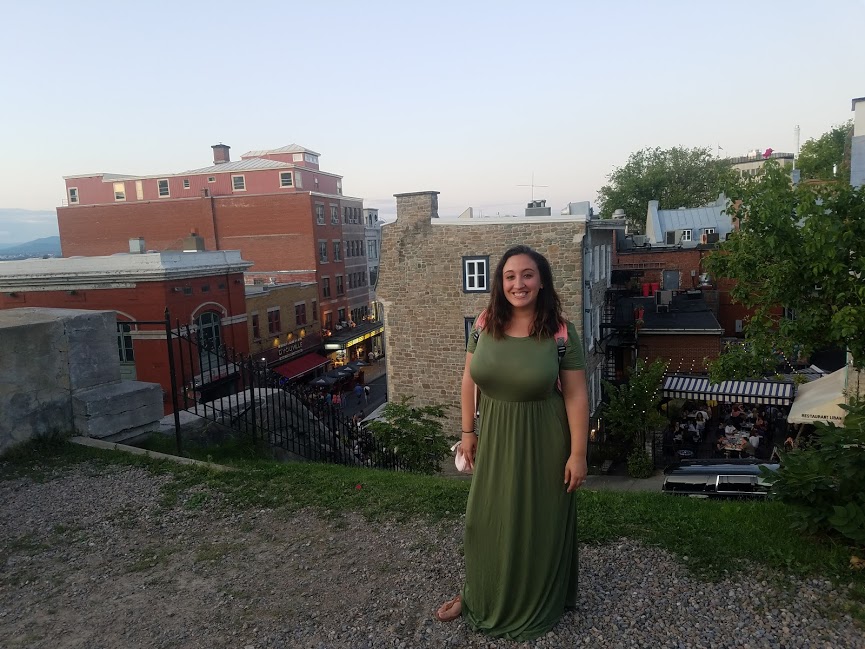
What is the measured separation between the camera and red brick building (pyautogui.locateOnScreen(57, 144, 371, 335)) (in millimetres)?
40375

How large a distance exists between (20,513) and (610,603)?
6.09 meters

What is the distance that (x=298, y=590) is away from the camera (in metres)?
4.90

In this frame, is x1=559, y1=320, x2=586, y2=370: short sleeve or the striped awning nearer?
x1=559, y1=320, x2=586, y2=370: short sleeve

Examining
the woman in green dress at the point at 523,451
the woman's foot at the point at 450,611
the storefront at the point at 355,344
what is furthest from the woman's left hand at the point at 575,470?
the storefront at the point at 355,344

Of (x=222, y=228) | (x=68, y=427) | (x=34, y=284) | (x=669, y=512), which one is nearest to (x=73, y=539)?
(x=68, y=427)

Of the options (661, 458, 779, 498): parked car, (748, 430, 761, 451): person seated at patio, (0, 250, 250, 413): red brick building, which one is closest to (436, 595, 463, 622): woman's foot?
(661, 458, 779, 498): parked car

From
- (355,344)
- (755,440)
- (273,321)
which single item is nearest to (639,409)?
(755,440)

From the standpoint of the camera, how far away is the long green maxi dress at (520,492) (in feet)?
12.3

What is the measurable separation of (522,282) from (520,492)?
135 cm

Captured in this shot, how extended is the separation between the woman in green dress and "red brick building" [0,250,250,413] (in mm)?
21496

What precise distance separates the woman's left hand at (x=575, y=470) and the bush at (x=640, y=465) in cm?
1457

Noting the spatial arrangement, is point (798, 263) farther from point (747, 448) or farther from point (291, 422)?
point (747, 448)

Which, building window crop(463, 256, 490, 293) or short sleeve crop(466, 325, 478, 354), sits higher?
short sleeve crop(466, 325, 478, 354)

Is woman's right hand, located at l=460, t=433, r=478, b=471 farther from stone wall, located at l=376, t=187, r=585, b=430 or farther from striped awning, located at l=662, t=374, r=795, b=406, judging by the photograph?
striped awning, located at l=662, t=374, r=795, b=406
